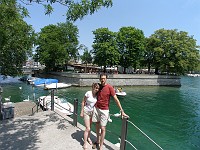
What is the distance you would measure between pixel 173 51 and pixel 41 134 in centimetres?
5252

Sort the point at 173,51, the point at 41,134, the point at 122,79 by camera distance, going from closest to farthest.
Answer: the point at 41,134 < the point at 122,79 < the point at 173,51

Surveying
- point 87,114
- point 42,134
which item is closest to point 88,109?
point 87,114

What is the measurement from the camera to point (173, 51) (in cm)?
5397

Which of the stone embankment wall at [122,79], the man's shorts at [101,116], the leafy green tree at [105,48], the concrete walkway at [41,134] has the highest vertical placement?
the leafy green tree at [105,48]

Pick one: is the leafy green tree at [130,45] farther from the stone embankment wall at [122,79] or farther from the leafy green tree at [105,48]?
the stone embankment wall at [122,79]

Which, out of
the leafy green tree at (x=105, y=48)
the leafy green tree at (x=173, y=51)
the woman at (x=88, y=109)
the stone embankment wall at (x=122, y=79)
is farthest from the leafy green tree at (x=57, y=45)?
the woman at (x=88, y=109)

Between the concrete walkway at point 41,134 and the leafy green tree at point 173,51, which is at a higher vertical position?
the leafy green tree at point 173,51

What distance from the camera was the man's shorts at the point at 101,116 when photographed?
5273 millimetres

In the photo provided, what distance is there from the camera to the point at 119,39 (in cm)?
5478

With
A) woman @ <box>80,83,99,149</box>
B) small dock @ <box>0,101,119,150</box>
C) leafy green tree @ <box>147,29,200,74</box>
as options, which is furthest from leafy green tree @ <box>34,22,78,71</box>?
woman @ <box>80,83,99,149</box>

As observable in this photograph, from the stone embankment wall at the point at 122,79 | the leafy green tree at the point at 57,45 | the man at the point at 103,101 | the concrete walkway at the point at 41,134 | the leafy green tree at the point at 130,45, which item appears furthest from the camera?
the leafy green tree at the point at 130,45

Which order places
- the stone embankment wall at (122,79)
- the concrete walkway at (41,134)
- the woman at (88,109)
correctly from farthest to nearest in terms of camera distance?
1. the stone embankment wall at (122,79)
2. the concrete walkway at (41,134)
3. the woman at (88,109)

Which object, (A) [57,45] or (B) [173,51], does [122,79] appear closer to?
(B) [173,51]

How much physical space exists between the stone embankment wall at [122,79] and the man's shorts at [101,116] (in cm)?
3882
